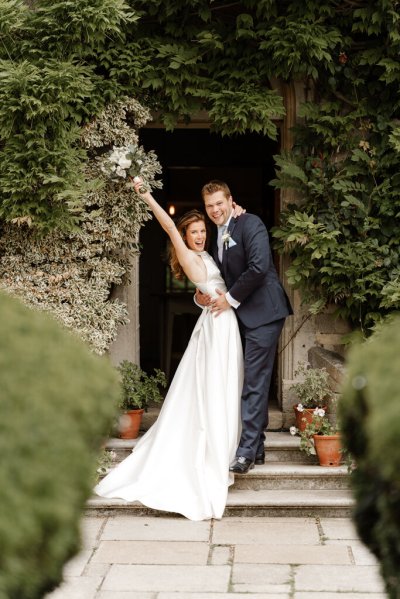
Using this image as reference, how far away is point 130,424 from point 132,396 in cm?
22

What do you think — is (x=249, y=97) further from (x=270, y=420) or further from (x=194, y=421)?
(x=270, y=420)

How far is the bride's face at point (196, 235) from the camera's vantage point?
639 cm

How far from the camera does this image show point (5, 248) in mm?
6719

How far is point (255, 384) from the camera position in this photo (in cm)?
619

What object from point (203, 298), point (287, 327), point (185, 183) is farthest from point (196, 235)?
point (185, 183)

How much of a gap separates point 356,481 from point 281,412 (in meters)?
4.30

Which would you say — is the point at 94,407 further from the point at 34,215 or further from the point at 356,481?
the point at 34,215

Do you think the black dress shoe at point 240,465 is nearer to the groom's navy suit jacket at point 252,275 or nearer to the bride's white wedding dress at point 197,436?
the bride's white wedding dress at point 197,436

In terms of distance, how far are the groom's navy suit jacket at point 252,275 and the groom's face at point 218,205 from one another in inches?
3.3

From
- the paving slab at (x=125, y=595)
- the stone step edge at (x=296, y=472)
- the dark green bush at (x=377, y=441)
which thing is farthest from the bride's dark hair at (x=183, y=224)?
the dark green bush at (x=377, y=441)

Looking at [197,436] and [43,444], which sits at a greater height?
[43,444]

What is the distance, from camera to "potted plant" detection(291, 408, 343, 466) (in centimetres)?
629

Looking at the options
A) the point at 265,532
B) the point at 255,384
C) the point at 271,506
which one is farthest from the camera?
the point at 255,384

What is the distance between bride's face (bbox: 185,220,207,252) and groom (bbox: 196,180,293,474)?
0.38 ft
